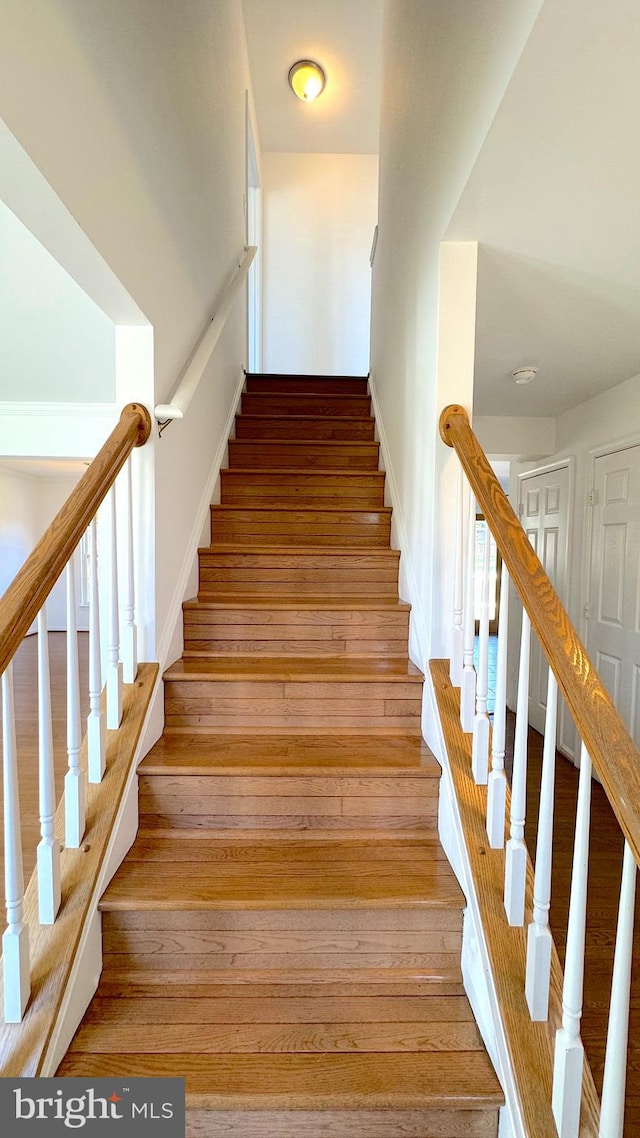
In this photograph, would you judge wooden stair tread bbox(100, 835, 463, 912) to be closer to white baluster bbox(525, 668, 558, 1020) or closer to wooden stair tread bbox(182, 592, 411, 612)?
white baluster bbox(525, 668, 558, 1020)

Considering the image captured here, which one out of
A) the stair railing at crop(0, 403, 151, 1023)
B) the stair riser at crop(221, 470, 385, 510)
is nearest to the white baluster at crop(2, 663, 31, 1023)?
the stair railing at crop(0, 403, 151, 1023)

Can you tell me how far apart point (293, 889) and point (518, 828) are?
56cm

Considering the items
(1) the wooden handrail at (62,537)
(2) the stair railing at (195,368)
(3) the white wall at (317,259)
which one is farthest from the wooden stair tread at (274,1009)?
(3) the white wall at (317,259)

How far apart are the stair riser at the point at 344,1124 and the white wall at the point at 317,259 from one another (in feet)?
16.7

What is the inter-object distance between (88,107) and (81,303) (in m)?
1.35

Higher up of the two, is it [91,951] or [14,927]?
[14,927]

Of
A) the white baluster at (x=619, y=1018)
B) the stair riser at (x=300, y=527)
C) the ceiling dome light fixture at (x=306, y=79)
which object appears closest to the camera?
the white baluster at (x=619, y=1018)

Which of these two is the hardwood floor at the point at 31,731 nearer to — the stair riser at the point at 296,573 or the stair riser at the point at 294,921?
the stair riser at the point at 294,921

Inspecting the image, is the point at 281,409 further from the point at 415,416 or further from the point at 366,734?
the point at 366,734

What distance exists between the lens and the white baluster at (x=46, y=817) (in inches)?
43.4

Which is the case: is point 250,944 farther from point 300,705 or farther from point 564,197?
point 564,197

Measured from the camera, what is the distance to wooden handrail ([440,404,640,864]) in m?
0.77

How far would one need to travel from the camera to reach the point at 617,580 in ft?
9.48

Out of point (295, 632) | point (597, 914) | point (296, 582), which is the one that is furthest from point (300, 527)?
point (597, 914)
